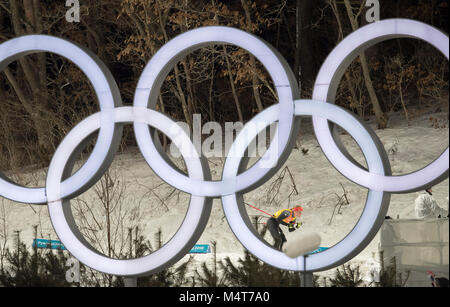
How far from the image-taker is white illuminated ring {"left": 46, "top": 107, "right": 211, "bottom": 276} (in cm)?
953

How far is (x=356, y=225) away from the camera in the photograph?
907 centimetres

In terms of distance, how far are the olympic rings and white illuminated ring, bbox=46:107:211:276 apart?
12 mm

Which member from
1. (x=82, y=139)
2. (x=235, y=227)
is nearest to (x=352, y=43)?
(x=235, y=227)

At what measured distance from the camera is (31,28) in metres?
21.5

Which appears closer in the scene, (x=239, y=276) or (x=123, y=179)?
(x=239, y=276)

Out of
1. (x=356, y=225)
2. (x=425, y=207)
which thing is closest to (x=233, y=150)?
(x=356, y=225)

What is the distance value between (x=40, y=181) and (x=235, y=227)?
1251cm
